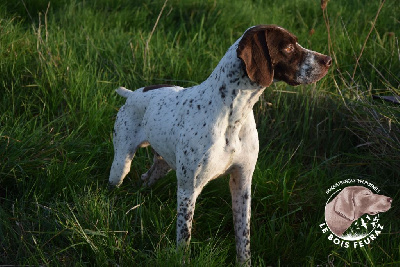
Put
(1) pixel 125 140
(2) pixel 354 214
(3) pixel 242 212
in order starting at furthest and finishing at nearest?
(1) pixel 125 140 < (2) pixel 354 214 < (3) pixel 242 212

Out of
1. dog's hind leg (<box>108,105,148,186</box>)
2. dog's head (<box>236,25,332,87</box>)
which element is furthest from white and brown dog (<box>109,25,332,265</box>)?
dog's hind leg (<box>108,105,148,186</box>)

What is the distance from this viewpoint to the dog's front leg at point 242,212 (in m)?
3.19

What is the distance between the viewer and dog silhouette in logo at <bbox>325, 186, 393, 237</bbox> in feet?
10.9

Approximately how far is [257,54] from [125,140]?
1256 mm

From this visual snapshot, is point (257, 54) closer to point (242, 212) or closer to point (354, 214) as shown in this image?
→ point (242, 212)

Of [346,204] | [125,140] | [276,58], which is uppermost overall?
[276,58]

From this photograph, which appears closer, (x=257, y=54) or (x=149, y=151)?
(x=257, y=54)

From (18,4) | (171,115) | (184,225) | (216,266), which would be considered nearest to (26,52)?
(18,4)

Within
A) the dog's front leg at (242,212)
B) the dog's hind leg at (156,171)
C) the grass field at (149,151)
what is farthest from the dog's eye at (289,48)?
the dog's hind leg at (156,171)

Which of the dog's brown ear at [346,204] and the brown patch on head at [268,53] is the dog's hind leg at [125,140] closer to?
the brown patch on head at [268,53]

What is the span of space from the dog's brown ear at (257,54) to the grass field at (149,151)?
37.0 inches

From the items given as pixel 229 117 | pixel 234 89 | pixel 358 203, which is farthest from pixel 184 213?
pixel 358 203

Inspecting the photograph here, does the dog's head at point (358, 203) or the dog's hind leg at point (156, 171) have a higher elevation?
the dog's head at point (358, 203)

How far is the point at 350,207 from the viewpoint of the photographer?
3439mm
